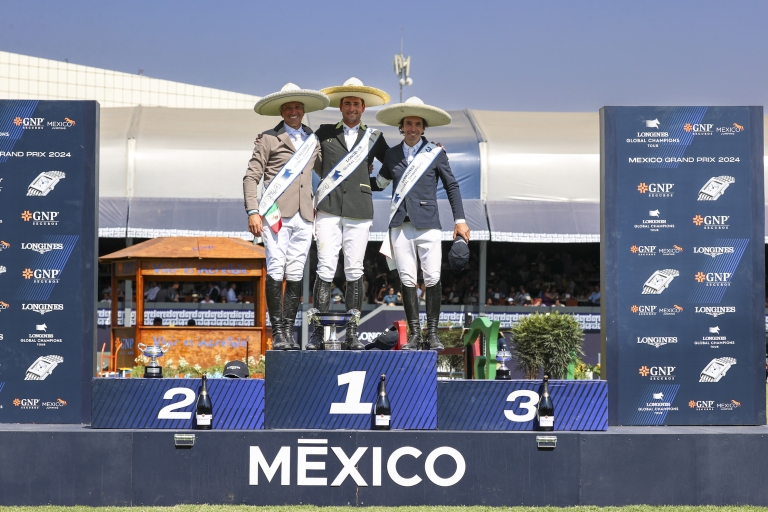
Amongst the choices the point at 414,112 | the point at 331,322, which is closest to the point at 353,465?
the point at 331,322

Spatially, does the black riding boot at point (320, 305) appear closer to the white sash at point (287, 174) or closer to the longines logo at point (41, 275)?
the white sash at point (287, 174)

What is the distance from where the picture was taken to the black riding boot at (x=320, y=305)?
23.4ft

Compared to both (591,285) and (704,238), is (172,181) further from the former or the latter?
(704,238)

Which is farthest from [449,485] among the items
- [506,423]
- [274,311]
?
[274,311]

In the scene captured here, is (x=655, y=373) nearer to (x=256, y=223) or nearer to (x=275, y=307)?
(x=275, y=307)

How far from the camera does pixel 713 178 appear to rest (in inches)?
298

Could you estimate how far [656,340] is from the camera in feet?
24.5

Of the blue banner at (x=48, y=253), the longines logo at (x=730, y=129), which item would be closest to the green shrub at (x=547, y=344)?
the longines logo at (x=730, y=129)

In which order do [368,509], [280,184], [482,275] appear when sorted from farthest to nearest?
[482,275]
[280,184]
[368,509]

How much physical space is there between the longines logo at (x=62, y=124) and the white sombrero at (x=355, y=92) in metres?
1.97

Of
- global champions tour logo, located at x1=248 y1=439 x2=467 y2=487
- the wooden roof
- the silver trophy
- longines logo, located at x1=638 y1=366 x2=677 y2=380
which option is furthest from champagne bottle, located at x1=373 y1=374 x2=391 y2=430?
the wooden roof

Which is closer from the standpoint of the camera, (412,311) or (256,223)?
(256,223)

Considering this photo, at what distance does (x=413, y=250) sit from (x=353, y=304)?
2.03 ft

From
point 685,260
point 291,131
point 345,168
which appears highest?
point 291,131
